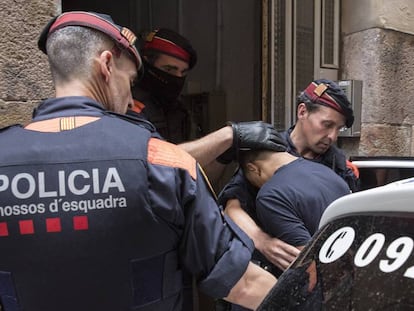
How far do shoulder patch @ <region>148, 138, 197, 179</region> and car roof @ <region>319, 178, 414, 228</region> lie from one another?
1.37 ft

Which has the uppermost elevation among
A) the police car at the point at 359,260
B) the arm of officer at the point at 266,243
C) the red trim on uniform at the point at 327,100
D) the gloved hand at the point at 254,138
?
the red trim on uniform at the point at 327,100

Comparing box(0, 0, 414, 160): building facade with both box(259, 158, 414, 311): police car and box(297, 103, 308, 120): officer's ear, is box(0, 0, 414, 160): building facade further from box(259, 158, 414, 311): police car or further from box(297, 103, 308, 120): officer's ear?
box(259, 158, 414, 311): police car

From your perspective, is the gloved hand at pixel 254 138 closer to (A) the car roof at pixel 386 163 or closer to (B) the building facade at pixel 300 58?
(A) the car roof at pixel 386 163

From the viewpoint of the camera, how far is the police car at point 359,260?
0.95m

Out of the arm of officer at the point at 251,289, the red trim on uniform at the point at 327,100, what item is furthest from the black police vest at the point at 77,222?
the red trim on uniform at the point at 327,100

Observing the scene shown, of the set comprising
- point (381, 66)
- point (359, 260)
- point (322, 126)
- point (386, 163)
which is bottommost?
point (386, 163)

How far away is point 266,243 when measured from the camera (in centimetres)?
212

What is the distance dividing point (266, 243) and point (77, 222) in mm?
1040

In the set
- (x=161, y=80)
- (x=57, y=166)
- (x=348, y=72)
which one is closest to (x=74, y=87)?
(x=57, y=166)

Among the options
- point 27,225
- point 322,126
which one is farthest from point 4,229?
point 322,126

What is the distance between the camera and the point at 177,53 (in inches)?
109

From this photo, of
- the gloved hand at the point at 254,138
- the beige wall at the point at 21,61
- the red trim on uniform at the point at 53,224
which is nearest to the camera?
the red trim on uniform at the point at 53,224

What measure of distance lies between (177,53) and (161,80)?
6.9 inches

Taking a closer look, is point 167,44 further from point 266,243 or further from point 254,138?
point 266,243
